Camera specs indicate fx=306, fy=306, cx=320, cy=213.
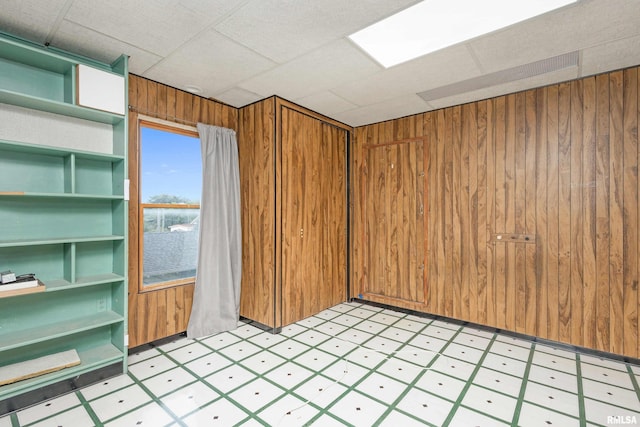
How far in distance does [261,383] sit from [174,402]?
62 centimetres

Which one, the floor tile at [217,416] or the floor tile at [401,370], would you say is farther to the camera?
the floor tile at [401,370]

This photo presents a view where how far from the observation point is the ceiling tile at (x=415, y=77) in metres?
2.57

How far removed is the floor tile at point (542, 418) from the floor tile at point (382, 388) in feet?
2.54

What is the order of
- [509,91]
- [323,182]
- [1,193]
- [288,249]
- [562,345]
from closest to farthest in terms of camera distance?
[1,193] → [562,345] → [509,91] → [288,249] → [323,182]

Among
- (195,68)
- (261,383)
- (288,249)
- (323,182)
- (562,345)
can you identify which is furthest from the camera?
(323,182)

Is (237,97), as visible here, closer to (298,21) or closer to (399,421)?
(298,21)

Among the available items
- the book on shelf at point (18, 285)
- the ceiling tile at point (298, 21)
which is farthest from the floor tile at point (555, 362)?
the book on shelf at point (18, 285)

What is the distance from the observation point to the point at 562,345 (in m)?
3.05

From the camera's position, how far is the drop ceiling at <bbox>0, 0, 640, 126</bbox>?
1.98 metres

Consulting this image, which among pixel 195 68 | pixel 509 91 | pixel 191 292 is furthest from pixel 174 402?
pixel 509 91

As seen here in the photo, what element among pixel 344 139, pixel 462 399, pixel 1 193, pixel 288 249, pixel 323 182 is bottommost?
pixel 462 399

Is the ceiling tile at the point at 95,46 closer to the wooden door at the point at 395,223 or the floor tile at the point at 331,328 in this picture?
the wooden door at the point at 395,223

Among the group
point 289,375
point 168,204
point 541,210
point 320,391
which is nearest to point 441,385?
point 320,391

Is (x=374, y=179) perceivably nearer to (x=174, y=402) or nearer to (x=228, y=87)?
(x=228, y=87)
